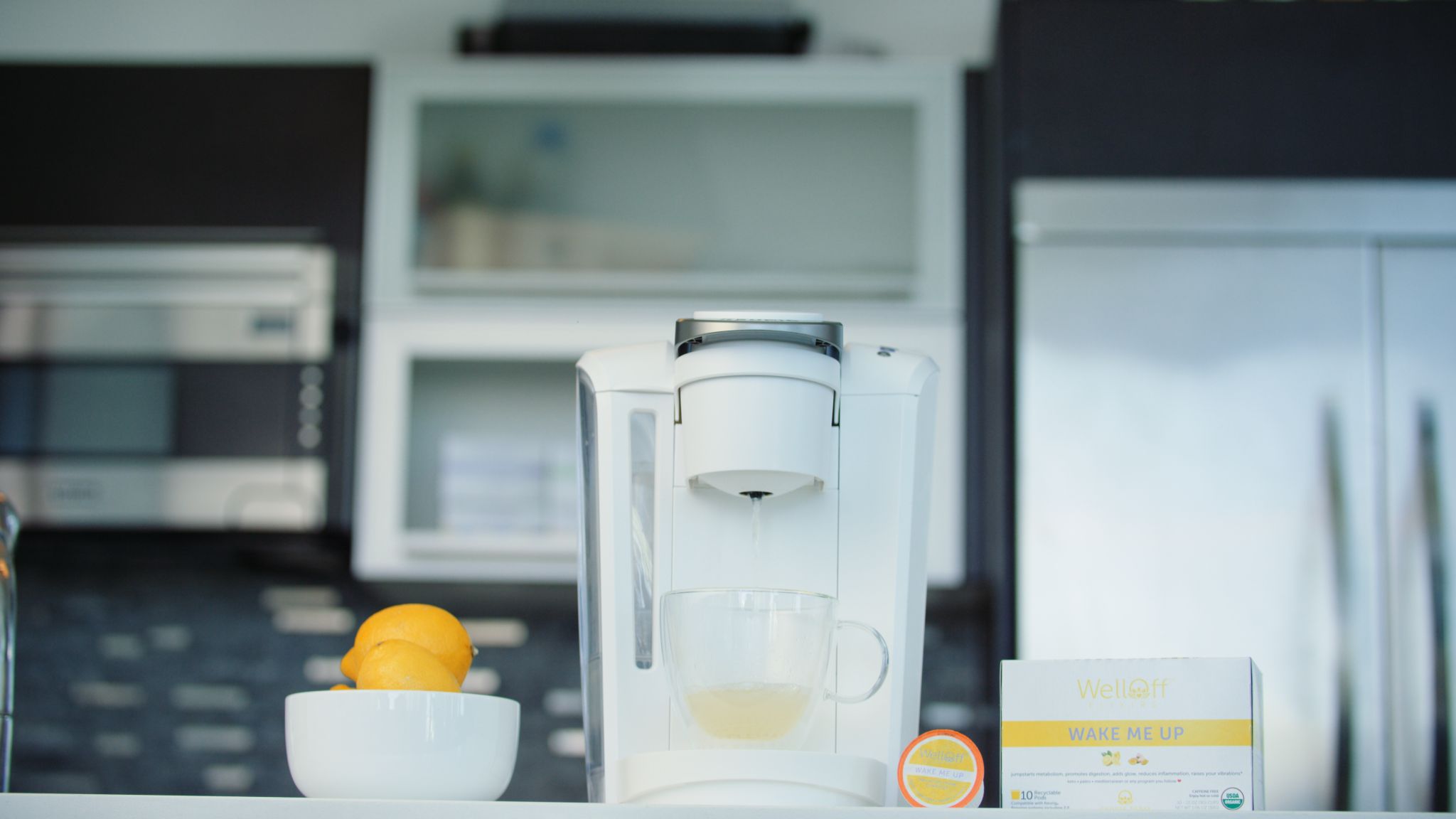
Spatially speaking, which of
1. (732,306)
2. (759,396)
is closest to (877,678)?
(759,396)

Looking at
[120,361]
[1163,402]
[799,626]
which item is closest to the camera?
[799,626]

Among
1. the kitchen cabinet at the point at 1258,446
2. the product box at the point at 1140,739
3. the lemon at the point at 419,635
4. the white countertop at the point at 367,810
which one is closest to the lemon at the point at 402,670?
the lemon at the point at 419,635

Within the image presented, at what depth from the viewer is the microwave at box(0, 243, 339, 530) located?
2.18 meters

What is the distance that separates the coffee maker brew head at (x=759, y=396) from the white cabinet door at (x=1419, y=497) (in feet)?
4.11

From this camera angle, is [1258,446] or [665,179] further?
[665,179]

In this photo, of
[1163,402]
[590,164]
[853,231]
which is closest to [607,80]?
[590,164]

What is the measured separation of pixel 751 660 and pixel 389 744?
0.23 m

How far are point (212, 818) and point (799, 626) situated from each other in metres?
0.36

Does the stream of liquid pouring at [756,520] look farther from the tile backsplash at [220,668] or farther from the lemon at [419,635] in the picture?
the tile backsplash at [220,668]

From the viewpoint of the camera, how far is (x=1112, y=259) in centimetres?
205

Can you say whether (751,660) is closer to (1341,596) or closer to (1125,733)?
(1125,733)

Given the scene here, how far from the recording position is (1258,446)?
1.99 meters

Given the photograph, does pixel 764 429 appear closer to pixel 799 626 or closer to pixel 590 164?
pixel 799 626

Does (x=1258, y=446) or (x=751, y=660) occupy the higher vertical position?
(x=1258, y=446)
